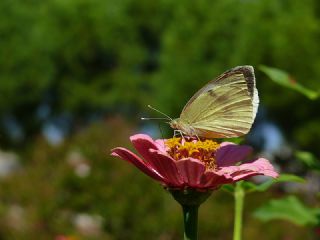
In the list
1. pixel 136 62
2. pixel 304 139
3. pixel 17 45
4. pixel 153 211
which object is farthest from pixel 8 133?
pixel 153 211

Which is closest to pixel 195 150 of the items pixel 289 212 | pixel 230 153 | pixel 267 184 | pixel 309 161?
pixel 230 153

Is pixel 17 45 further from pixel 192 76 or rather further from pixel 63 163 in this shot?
pixel 63 163

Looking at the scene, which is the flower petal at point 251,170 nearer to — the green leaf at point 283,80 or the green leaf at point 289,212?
the green leaf at point 283,80

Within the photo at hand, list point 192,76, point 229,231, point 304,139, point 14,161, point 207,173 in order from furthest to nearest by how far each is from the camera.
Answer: point 14,161 < point 192,76 < point 304,139 < point 229,231 < point 207,173

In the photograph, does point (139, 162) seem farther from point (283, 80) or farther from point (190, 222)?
point (283, 80)

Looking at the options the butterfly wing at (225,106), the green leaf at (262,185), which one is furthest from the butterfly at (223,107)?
the green leaf at (262,185)

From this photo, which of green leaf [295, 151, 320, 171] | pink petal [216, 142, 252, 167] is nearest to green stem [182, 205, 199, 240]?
pink petal [216, 142, 252, 167]

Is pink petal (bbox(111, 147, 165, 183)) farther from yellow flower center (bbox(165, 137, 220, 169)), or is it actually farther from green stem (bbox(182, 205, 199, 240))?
yellow flower center (bbox(165, 137, 220, 169))
